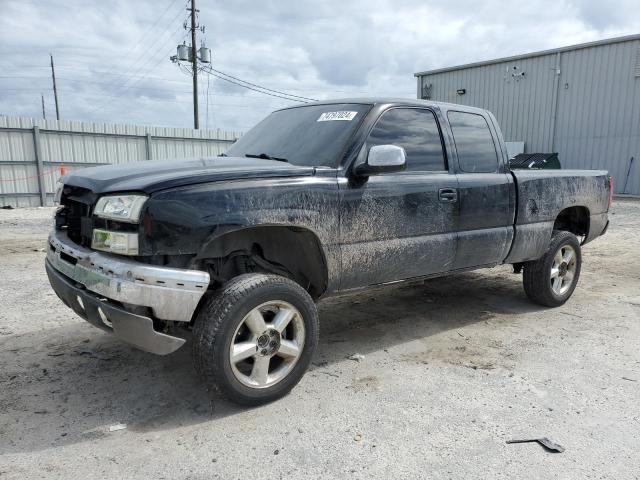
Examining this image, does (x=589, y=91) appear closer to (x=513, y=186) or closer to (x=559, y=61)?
(x=559, y=61)

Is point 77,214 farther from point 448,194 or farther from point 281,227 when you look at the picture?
point 448,194

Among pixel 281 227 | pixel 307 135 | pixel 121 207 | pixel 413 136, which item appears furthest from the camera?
pixel 413 136

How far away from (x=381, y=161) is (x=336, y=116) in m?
0.69

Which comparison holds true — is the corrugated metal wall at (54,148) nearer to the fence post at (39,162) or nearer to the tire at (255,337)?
the fence post at (39,162)

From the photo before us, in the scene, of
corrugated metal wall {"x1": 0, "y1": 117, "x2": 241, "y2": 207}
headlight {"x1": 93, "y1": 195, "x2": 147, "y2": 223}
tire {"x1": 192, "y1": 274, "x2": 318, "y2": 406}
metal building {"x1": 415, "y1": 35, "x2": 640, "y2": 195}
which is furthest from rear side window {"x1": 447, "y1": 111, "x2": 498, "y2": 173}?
metal building {"x1": 415, "y1": 35, "x2": 640, "y2": 195}

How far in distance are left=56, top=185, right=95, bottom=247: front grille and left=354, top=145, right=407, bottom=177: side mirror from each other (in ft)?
5.64

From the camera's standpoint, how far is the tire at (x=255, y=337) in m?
2.91

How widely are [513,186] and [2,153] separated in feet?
52.3

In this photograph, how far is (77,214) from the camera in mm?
3281

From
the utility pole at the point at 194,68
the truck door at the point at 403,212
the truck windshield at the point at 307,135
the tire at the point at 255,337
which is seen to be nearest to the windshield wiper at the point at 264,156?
the truck windshield at the point at 307,135

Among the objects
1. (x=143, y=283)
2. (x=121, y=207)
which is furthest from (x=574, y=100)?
(x=143, y=283)

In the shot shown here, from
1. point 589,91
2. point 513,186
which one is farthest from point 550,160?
point 513,186

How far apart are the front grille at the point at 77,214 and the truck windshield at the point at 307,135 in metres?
1.35

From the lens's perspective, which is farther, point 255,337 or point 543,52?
point 543,52
